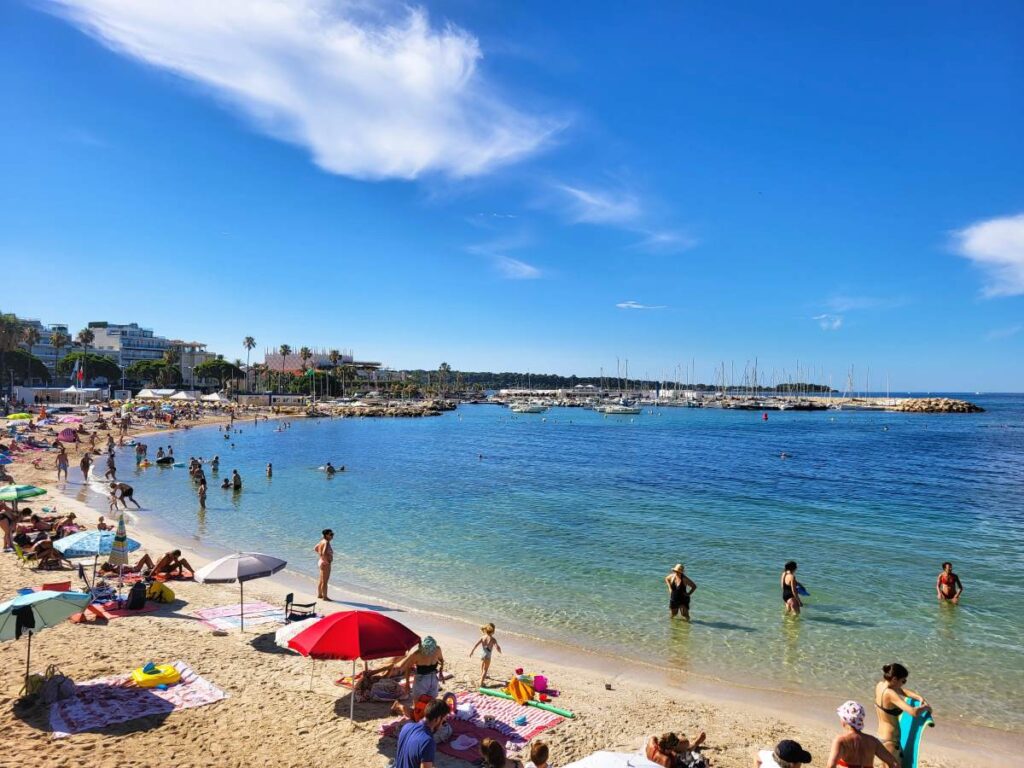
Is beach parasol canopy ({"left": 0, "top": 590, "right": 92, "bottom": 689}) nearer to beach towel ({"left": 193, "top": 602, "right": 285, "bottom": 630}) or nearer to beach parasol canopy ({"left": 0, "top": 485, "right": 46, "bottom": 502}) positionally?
beach towel ({"left": 193, "top": 602, "right": 285, "bottom": 630})

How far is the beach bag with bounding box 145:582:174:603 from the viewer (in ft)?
43.4

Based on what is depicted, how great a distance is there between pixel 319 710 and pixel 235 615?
5165 mm

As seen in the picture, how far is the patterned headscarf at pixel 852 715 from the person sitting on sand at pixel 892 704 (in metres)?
0.94

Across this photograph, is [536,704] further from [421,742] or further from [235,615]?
[235,615]

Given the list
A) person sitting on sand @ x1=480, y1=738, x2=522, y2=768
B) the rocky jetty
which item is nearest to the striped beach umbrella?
person sitting on sand @ x1=480, y1=738, x2=522, y2=768

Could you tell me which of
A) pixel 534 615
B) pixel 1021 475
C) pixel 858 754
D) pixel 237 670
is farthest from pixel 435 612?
pixel 1021 475

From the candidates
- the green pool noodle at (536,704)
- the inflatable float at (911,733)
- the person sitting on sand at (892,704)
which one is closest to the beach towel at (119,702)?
the green pool noodle at (536,704)

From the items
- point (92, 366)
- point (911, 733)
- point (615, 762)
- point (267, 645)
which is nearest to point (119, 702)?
point (267, 645)

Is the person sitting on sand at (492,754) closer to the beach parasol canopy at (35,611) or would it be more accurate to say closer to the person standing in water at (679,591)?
the beach parasol canopy at (35,611)

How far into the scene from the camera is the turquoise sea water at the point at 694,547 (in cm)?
1251

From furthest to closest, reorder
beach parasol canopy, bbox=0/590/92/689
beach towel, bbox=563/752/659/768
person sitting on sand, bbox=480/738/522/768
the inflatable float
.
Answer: beach parasol canopy, bbox=0/590/92/689
the inflatable float
person sitting on sand, bbox=480/738/522/768
beach towel, bbox=563/752/659/768

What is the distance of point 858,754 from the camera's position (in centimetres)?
609

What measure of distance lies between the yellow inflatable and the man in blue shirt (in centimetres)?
545

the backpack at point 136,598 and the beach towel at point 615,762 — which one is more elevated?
the beach towel at point 615,762
